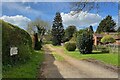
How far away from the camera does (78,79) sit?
11.7 meters

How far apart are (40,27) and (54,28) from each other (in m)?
21.2

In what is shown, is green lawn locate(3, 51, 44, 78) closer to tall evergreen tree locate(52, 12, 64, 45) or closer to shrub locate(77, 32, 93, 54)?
shrub locate(77, 32, 93, 54)

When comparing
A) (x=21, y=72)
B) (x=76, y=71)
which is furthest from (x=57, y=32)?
(x=21, y=72)

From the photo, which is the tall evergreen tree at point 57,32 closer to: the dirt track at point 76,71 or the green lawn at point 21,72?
the dirt track at point 76,71

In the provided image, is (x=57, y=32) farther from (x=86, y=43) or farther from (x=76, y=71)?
(x=76, y=71)

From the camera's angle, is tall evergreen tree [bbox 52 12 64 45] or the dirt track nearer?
the dirt track

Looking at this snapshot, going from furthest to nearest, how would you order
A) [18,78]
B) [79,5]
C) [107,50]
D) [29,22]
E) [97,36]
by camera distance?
[97,36], [29,22], [107,50], [18,78], [79,5]

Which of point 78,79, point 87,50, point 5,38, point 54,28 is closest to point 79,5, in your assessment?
point 78,79

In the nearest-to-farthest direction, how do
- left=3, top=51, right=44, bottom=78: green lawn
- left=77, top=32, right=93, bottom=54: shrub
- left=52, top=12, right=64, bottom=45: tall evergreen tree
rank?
left=3, top=51, right=44, bottom=78: green lawn → left=77, top=32, right=93, bottom=54: shrub → left=52, top=12, right=64, bottom=45: tall evergreen tree

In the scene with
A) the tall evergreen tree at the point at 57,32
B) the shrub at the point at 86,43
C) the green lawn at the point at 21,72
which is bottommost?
the green lawn at the point at 21,72

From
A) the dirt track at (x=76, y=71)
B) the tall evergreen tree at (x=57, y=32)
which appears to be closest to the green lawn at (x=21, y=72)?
the dirt track at (x=76, y=71)

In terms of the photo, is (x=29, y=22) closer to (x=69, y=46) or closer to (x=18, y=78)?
(x=69, y=46)

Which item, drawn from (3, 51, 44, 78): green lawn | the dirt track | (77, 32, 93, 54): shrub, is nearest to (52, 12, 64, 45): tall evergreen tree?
(77, 32, 93, 54): shrub

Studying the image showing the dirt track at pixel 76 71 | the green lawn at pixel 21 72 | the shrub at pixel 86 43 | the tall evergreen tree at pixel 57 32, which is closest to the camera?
the green lawn at pixel 21 72
